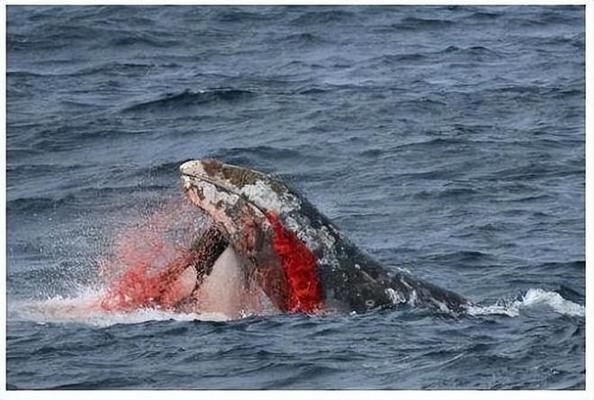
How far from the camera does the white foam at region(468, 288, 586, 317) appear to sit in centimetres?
1923

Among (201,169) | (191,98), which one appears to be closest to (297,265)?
(201,169)

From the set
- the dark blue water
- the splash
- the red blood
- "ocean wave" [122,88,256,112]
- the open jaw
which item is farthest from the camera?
"ocean wave" [122,88,256,112]

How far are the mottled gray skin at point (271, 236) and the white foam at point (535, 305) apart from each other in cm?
62

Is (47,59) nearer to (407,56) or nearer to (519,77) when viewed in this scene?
(407,56)

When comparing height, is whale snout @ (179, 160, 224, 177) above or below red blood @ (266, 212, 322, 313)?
above

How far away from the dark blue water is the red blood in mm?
286

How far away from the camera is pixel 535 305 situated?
64.8 ft

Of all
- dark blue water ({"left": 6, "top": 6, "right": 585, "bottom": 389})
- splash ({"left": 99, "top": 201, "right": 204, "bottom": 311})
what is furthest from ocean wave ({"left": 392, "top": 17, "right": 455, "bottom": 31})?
splash ({"left": 99, "top": 201, "right": 204, "bottom": 311})

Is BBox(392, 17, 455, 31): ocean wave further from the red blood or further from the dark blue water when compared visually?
the red blood

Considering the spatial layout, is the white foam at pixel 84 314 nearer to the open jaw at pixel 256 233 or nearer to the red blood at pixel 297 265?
the open jaw at pixel 256 233

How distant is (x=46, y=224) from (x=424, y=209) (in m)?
5.34

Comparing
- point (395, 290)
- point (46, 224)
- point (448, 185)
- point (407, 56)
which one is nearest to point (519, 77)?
point (407, 56)

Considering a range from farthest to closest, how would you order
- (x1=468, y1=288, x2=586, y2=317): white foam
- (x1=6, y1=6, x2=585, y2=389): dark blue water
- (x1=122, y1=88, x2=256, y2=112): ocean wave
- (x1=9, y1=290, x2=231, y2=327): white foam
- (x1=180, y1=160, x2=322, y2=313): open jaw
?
(x1=122, y1=88, x2=256, y2=112): ocean wave < (x1=468, y1=288, x2=586, y2=317): white foam < (x1=9, y1=290, x2=231, y2=327): white foam < (x1=180, y1=160, x2=322, y2=313): open jaw < (x1=6, y1=6, x2=585, y2=389): dark blue water
